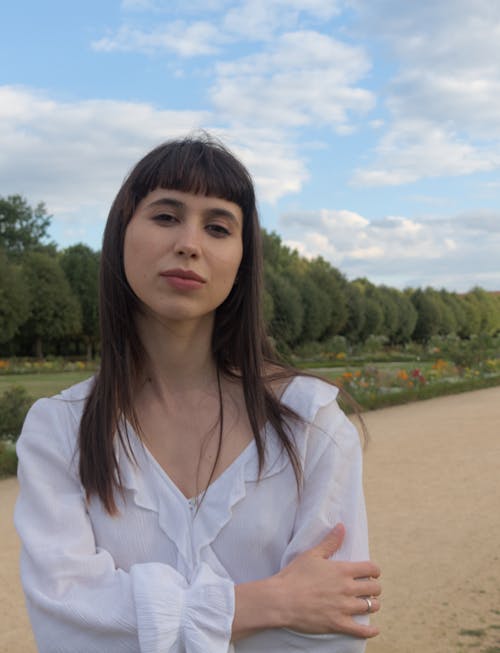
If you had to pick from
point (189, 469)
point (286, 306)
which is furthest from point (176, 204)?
point (286, 306)

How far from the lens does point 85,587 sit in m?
1.70

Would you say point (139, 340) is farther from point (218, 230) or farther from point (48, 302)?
point (48, 302)

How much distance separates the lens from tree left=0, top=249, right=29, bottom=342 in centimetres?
2702

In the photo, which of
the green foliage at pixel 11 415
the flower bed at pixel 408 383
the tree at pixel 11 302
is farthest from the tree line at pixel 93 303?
the green foliage at pixel 11 415

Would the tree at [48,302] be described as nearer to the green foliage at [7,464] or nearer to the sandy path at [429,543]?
the sandy path at [429,543]

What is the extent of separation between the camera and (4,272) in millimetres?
27438

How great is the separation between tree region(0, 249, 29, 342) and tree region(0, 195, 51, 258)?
77.6 feet

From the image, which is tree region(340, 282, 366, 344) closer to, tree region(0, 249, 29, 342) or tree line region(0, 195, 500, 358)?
tree line region(0, 195, 500, 358)

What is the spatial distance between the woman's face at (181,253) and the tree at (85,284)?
99.8ft

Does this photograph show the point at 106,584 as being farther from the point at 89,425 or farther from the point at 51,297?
the point at 51,297

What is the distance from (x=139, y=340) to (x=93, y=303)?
1247 inches

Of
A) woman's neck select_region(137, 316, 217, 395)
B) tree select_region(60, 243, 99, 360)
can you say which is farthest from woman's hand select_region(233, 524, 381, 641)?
tree select_region(60, 243, 99, 360)

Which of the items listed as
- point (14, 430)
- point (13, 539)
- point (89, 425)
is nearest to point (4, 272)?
point (14, 430)

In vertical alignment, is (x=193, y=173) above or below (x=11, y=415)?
above
